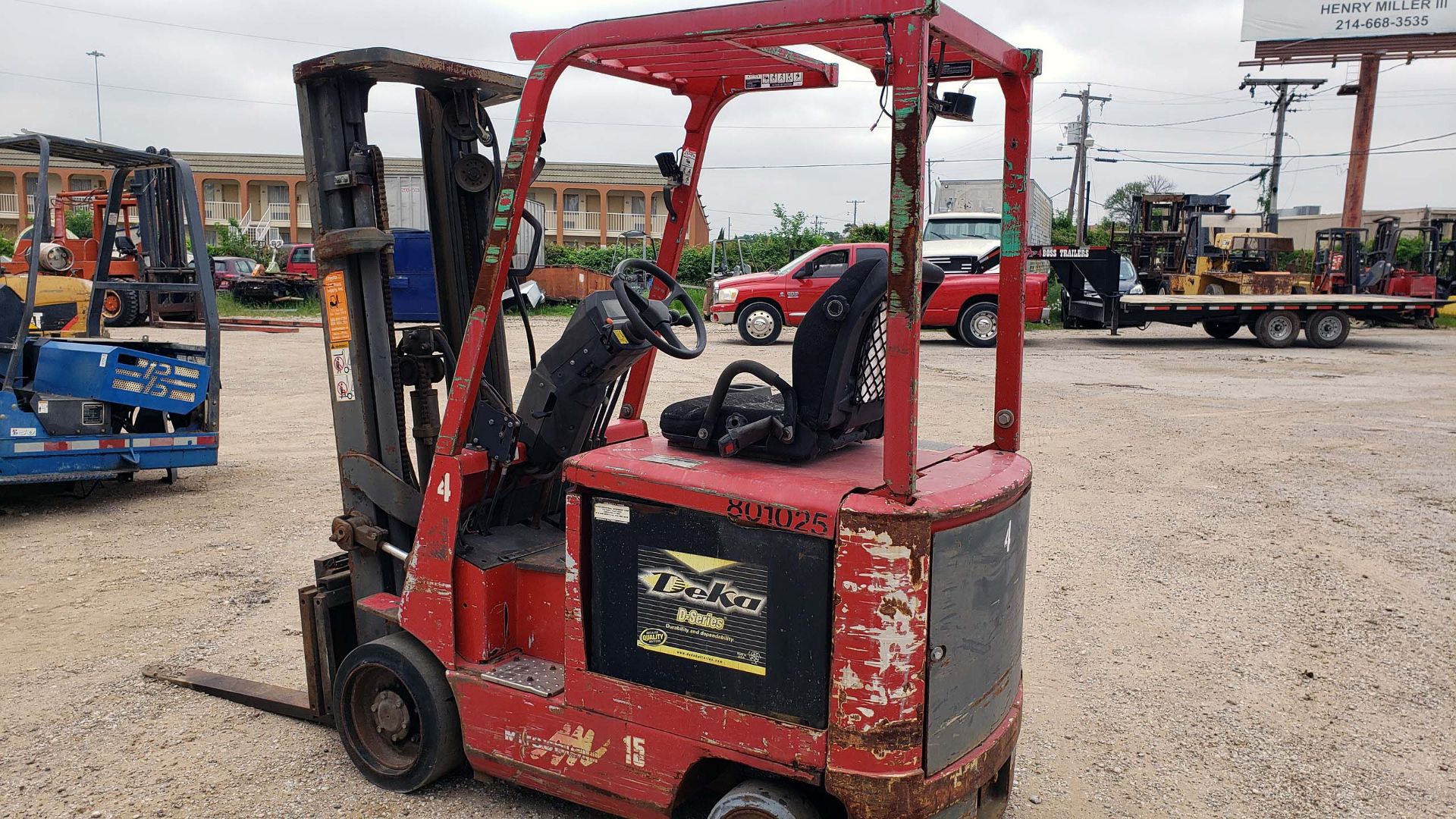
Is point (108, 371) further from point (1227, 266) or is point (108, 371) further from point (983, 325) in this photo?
point (1227, 266)

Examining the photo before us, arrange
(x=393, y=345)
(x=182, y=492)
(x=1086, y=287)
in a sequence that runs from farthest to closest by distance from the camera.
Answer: (x=1086, y=287) → (x=182, y=492) → (x=393, y=345)

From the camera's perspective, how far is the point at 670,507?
9.82 feet

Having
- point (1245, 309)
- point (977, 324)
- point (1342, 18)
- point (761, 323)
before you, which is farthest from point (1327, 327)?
point (1342, 18)

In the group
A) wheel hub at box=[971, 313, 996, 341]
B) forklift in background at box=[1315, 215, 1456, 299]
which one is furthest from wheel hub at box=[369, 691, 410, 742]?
forklift in background at box=[1315, 215, 1456, 299]

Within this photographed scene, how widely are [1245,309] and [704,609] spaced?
19.5 metres

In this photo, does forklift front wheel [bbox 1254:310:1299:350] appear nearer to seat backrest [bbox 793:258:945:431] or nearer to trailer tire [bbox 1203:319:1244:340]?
trailer tire [bbox 1203:319:1244:340]

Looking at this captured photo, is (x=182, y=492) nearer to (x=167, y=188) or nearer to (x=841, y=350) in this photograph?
(x=167, y=188)

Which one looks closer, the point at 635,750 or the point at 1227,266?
the point at 635,750

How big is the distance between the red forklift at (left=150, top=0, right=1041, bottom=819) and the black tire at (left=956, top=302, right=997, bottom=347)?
15.6m

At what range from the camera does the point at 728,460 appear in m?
3.16

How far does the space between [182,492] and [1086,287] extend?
1775 cm

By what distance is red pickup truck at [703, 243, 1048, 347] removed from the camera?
18734 mm

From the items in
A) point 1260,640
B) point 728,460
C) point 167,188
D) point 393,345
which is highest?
point 167,188

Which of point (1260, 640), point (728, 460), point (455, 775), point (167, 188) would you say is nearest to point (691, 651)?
point (728, 460)
